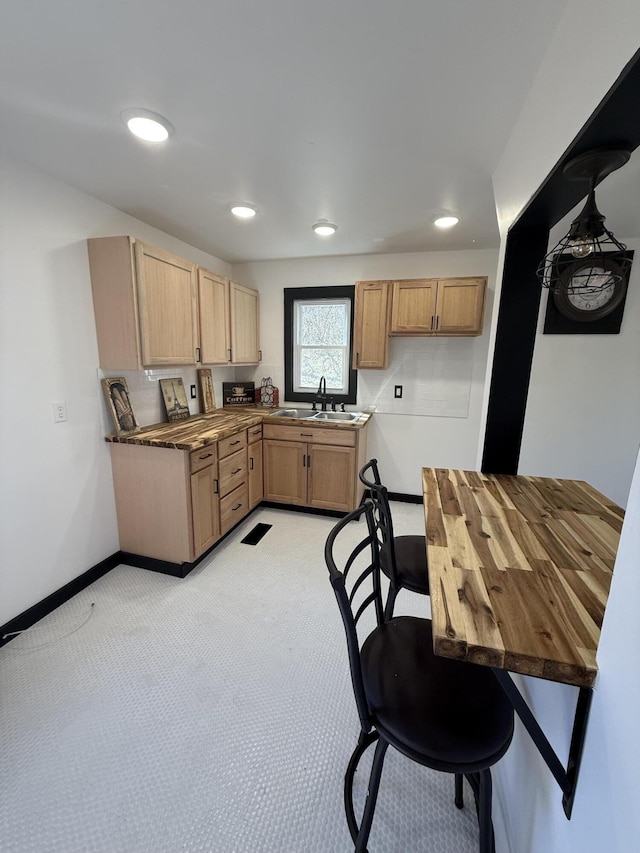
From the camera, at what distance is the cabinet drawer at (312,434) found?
3.16 m

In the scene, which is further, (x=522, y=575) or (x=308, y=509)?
(x=308, y=509)

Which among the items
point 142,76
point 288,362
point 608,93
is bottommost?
point 288,362

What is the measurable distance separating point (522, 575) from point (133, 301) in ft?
7.91

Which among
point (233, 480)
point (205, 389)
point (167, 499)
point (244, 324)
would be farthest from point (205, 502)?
point (244, 324)

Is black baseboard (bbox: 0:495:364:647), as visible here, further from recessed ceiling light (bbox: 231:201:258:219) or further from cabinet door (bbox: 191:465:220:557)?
recessed ceiling light (bbox: 231:201:258:219)

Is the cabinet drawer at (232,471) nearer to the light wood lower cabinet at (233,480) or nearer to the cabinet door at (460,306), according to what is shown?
the light wood lower cabinet at (233,480)

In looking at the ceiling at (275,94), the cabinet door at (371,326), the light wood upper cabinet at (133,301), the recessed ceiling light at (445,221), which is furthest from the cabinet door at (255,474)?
the recessed ceiling light at (445,221)

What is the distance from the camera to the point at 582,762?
25.7 inches

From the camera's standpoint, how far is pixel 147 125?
152cm

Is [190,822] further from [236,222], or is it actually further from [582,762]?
[236,222]

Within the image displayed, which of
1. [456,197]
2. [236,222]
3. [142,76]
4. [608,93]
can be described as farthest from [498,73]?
[236,222]

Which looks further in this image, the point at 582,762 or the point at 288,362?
the point at 288,362

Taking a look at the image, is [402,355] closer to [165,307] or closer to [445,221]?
[445,221]

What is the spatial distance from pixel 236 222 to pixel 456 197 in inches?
60.4
